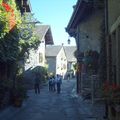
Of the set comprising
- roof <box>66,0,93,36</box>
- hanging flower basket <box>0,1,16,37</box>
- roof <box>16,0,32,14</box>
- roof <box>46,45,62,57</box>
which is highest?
roof <box>46,45,62,57</box>

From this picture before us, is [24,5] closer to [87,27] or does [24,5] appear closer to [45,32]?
[87,27]

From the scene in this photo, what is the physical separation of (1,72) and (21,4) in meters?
5.86

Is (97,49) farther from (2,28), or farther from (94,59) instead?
(2,28)

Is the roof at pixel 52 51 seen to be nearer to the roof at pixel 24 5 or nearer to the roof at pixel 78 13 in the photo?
the roof at pixel 78 13

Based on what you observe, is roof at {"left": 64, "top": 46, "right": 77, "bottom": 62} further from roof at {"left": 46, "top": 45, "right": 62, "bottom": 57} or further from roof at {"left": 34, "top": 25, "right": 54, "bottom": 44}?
roof at {"left": 34, "top": 25, "right": 54, "bottom": 44}

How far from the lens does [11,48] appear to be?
22.4 metres

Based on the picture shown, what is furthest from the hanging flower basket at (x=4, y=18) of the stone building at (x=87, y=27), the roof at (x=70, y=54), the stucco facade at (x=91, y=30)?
the roof at (x=70, y=54)

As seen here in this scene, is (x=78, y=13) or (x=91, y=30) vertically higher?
(x=78, y=13)

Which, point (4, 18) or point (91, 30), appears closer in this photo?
point (4, 18)

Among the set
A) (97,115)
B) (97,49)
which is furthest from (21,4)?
(97,115)

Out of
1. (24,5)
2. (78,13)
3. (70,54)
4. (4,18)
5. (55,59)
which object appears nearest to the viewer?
(4,18)

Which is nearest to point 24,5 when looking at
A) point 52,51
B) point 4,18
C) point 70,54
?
point 4,18

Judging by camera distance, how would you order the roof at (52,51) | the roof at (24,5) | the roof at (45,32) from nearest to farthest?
the roof at (24,5) → the roof at (45,32) → the roof at (52,51)

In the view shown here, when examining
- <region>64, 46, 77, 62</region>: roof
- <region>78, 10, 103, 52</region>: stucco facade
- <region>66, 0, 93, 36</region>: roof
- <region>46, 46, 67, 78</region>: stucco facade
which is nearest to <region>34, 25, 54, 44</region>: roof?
<region>46, 46, 67, 78</region>: stucco facade
